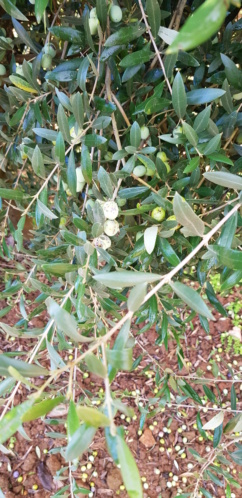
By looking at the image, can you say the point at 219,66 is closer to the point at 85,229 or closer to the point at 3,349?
the point at 85,229

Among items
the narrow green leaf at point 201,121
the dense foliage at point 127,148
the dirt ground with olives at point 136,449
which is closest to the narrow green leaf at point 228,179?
the dense foliage at point 127,148

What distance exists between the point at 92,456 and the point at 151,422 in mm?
289

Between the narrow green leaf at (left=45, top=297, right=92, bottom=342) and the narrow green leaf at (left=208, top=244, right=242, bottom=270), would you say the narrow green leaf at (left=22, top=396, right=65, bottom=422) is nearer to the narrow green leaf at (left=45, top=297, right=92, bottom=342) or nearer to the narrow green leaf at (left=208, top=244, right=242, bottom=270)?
the narrow green leaf at (left=45, top=297, right=92, bottom=342)

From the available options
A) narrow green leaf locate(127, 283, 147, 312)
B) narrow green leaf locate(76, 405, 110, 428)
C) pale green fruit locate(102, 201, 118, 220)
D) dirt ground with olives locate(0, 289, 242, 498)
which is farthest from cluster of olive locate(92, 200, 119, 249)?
dirt ground with olives locate(0, 289, 242, 498)

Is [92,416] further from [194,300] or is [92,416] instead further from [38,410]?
[194,300]

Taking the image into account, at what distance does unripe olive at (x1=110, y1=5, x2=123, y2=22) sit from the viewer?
69 centimetres

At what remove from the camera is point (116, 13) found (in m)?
0.69

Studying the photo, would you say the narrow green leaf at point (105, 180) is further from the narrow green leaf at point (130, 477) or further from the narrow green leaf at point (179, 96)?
the narrow green leaf at point (130, 477)

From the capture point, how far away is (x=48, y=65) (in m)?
0.83

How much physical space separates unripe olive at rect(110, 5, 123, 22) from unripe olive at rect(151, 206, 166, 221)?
0.34m

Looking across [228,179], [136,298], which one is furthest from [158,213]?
[136,298]

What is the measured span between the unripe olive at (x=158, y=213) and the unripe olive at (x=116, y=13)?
0.34 m

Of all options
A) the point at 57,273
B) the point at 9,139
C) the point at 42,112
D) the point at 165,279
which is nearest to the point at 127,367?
the point at 165,279

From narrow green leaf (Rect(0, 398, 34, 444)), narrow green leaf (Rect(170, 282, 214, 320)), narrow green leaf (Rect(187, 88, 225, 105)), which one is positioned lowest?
narrow green leaf (Rect(170, 282, 214, 320))
